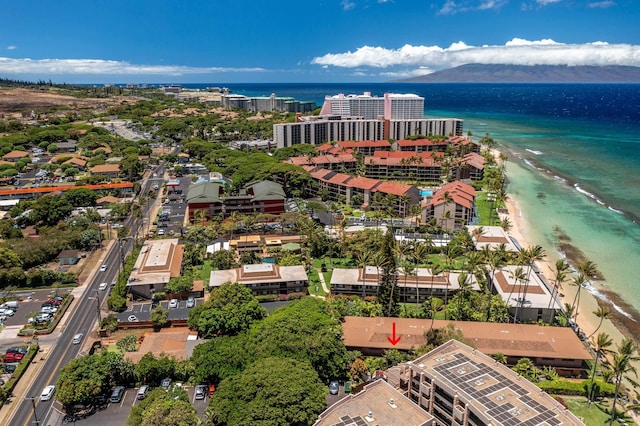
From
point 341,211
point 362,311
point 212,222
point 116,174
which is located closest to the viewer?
point 362,311

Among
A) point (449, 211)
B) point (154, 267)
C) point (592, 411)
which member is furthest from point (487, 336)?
point (154, 267)

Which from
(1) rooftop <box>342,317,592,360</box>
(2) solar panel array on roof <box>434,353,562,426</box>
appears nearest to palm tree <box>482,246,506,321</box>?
(1) rooftop <box>342,317,592,360</box>

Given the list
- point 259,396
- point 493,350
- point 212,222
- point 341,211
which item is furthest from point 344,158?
point 259,396

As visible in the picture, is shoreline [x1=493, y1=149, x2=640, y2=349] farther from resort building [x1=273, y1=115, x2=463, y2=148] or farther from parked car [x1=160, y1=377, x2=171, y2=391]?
resort building [x1=273, y1=115, x2=463, y2=148]

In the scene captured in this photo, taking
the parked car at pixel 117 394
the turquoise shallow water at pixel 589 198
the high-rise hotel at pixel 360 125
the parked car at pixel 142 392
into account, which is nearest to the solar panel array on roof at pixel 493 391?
the parked car at pixel 142 392

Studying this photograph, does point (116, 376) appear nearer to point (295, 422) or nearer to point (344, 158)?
point (295, 422)

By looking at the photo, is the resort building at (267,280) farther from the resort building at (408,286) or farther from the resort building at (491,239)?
the resort building at (491,239)

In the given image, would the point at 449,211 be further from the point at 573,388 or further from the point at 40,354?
the point at 40,354
